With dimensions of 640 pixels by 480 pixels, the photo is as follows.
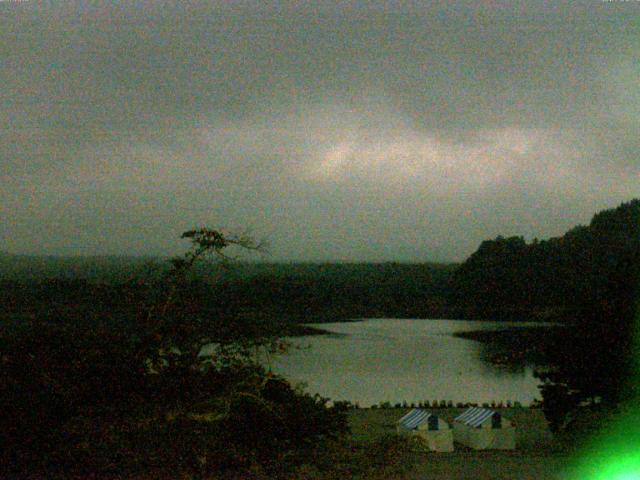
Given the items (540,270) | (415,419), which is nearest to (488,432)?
(415,419)

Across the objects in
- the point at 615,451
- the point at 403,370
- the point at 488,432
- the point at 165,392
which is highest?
the point at 165,392

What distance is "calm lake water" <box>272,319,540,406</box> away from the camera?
30.1m

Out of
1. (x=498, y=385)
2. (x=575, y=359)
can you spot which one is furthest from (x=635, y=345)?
(x=498, y=385)

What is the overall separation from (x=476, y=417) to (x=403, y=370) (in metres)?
20.0

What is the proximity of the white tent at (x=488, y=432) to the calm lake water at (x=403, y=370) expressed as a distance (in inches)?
181

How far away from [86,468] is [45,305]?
1686 mm

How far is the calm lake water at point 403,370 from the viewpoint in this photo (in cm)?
3012

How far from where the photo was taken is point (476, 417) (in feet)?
58.0

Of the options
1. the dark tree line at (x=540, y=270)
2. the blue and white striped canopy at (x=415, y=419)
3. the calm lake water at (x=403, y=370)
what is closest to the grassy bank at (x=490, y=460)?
the blue and white striped canopy at (x=415, y=419)

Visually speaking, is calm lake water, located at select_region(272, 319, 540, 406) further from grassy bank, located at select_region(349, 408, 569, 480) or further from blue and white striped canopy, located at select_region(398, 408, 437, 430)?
grassy bank, located at select_region(349, 408, 569, 480)

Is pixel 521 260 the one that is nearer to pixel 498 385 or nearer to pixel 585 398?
pixel 498 385

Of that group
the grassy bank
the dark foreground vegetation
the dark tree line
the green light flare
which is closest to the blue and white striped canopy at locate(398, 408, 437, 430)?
the grassy bank

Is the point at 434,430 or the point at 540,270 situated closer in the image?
the point at 434,430

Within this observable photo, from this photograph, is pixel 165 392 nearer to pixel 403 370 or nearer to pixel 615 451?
pixel 615 451
